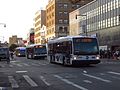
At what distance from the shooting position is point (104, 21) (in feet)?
275

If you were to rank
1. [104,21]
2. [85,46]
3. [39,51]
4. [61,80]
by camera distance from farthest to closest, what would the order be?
[104,21], [39,51], [85,46], [61,80]

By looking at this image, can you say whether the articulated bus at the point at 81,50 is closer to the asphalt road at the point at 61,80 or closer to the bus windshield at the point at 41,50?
the asphalt road at the point at 61,80

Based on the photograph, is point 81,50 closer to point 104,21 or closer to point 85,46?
point 85,46

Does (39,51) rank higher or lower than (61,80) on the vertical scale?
higher

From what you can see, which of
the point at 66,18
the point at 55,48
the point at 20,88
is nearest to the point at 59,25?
the point at 66,18

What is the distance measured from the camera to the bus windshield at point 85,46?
33406 millimetres

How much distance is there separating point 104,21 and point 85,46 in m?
51.1

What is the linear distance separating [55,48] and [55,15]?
102 metres

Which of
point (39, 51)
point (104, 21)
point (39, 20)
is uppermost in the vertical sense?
point (39, 20)

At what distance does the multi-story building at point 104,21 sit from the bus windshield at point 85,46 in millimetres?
42381

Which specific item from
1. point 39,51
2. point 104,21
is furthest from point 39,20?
point 39,51

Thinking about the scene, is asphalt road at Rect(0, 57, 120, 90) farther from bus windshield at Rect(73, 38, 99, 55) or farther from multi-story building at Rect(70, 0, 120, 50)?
multi-story building at Rect(70, 0, 120, 50)

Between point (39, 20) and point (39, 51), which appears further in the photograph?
point (39, 20)

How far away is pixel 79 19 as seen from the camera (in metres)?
106
